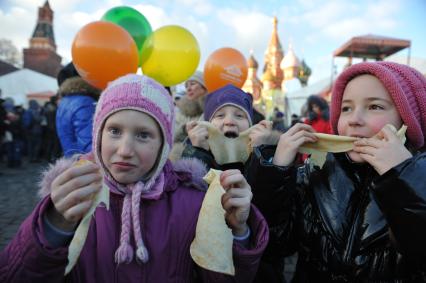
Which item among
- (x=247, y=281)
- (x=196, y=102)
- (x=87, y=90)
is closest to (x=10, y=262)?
(x=247, y=281)

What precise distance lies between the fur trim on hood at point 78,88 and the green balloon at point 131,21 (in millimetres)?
557

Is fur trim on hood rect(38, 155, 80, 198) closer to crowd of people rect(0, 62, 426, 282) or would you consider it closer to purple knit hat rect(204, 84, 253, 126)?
crowd of people rect(0, 62, 426, 282)

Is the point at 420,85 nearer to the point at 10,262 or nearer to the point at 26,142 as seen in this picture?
the point at 10,262

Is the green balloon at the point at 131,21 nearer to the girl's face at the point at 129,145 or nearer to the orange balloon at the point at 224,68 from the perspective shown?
the orange balloon at the point at 224,68

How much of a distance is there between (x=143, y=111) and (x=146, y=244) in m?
0.54

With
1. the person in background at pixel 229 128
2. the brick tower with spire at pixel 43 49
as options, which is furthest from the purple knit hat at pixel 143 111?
the brick tower with spire at pixel 43 49

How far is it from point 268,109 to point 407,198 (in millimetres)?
15994

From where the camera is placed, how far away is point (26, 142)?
440 inches

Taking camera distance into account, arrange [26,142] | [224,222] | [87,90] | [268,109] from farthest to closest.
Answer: [268,109]
[26,142]
[87,90]
[224,222]

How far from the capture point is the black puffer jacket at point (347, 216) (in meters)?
1.07

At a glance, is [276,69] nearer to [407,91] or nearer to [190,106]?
[190,106]

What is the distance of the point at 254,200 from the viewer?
4.79ft

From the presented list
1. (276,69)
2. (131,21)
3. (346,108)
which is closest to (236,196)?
(346,108)

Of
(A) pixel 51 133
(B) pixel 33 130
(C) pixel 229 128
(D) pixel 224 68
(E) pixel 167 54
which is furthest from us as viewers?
(B) pixel 33 130
